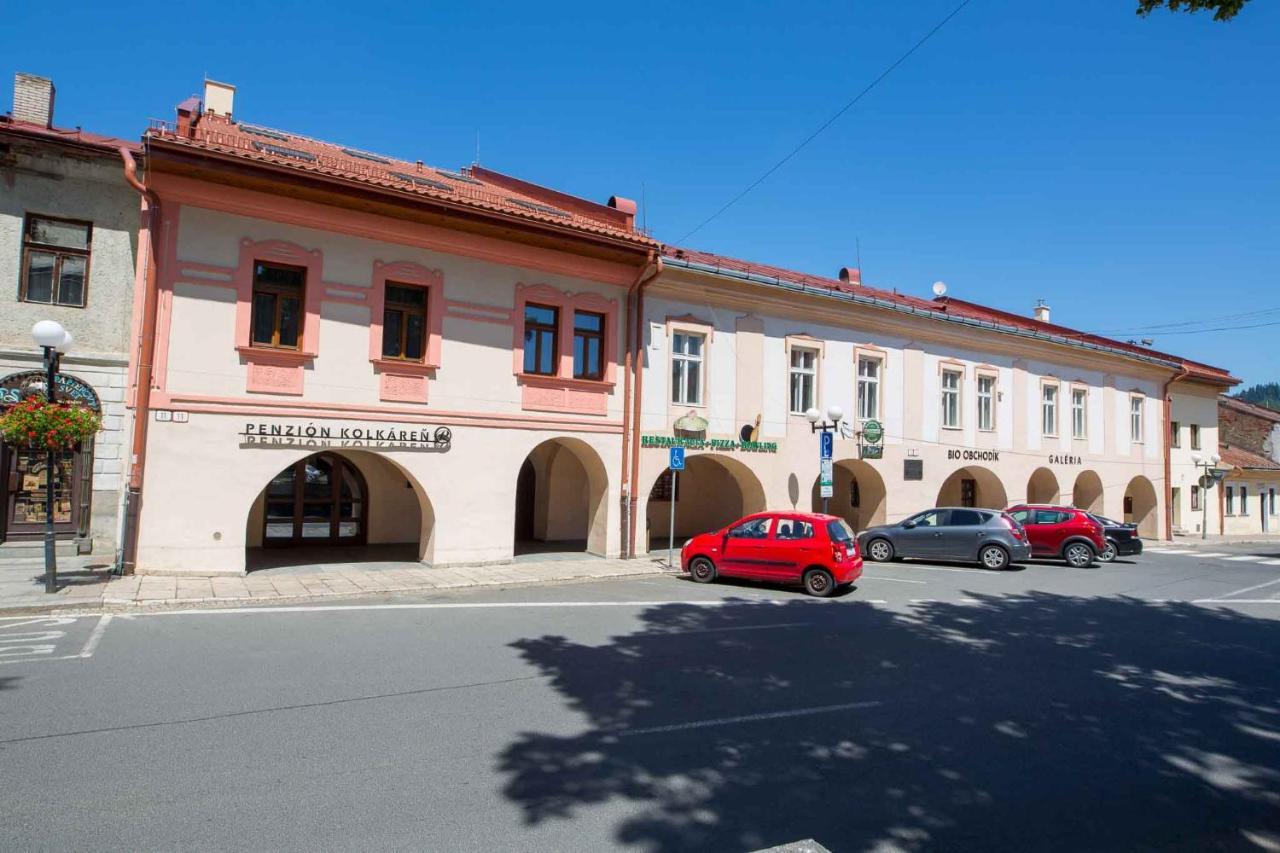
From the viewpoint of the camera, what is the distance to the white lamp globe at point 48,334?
10.3 meters

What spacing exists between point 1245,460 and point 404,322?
127 feet

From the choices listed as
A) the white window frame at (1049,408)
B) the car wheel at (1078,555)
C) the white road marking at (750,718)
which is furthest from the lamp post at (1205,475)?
the white road marking at (750,718)

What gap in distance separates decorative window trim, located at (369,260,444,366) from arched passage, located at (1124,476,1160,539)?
1082 inches

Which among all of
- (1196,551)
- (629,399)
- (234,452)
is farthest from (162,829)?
(1196,551)

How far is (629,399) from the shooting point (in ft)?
55.8

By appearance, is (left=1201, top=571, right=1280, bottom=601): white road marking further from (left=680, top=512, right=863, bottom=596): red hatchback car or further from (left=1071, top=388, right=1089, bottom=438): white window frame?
(left=1071, top=388, right=1089, bottom=438): white window frame

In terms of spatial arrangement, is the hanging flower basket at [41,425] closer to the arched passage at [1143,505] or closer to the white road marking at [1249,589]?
the white road marking at [1249,589]

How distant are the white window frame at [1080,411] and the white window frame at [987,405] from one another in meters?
4.68

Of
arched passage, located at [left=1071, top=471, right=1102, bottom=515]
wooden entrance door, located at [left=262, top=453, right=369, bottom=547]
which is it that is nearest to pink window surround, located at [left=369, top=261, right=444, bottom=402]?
wooden entrance door, located at [left=262, top=453, right=369, bottom=547]

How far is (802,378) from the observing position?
790 inches

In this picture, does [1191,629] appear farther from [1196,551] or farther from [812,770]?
[1196,551]

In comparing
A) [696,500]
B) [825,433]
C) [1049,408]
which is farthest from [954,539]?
[1049,408]

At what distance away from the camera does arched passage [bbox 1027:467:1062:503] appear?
25.7 meters

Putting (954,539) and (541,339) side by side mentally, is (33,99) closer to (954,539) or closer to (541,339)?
(541,339)
